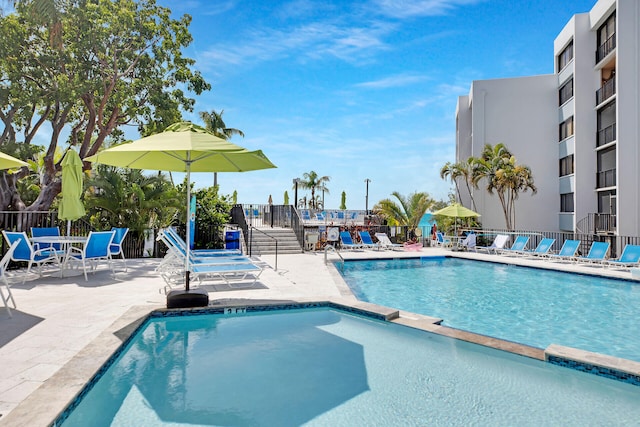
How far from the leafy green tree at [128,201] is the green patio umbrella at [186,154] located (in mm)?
6160

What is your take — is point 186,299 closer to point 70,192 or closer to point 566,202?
point 70,192

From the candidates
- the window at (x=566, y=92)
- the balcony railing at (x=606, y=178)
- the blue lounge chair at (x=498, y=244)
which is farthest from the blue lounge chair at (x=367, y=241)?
the window at (x=566, y=92)

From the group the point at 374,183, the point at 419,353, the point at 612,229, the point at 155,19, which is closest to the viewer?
the point at 419,353

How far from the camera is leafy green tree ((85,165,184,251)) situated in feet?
42.0

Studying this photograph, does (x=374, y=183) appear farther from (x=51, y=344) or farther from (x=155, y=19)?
(x=51, y=344)

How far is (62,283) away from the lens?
7.79 m

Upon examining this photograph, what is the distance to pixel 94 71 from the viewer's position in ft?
46.1

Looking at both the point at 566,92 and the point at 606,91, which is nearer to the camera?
the point at 606,91

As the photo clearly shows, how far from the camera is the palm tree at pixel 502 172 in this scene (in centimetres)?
2202

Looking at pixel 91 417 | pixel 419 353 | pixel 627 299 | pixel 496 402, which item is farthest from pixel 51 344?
pixel 627 299

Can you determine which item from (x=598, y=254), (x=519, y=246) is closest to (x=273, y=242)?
(x=519, y=246)

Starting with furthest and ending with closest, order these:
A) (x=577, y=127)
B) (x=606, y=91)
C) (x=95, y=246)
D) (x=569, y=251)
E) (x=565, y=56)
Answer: (x=565, y=56)
(x=577, y=127)
(x=606, y=91)
(x=569, y=251)
(x=95, y=246)

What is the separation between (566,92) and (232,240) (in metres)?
21.9

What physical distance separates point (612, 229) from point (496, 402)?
19.9 metres
